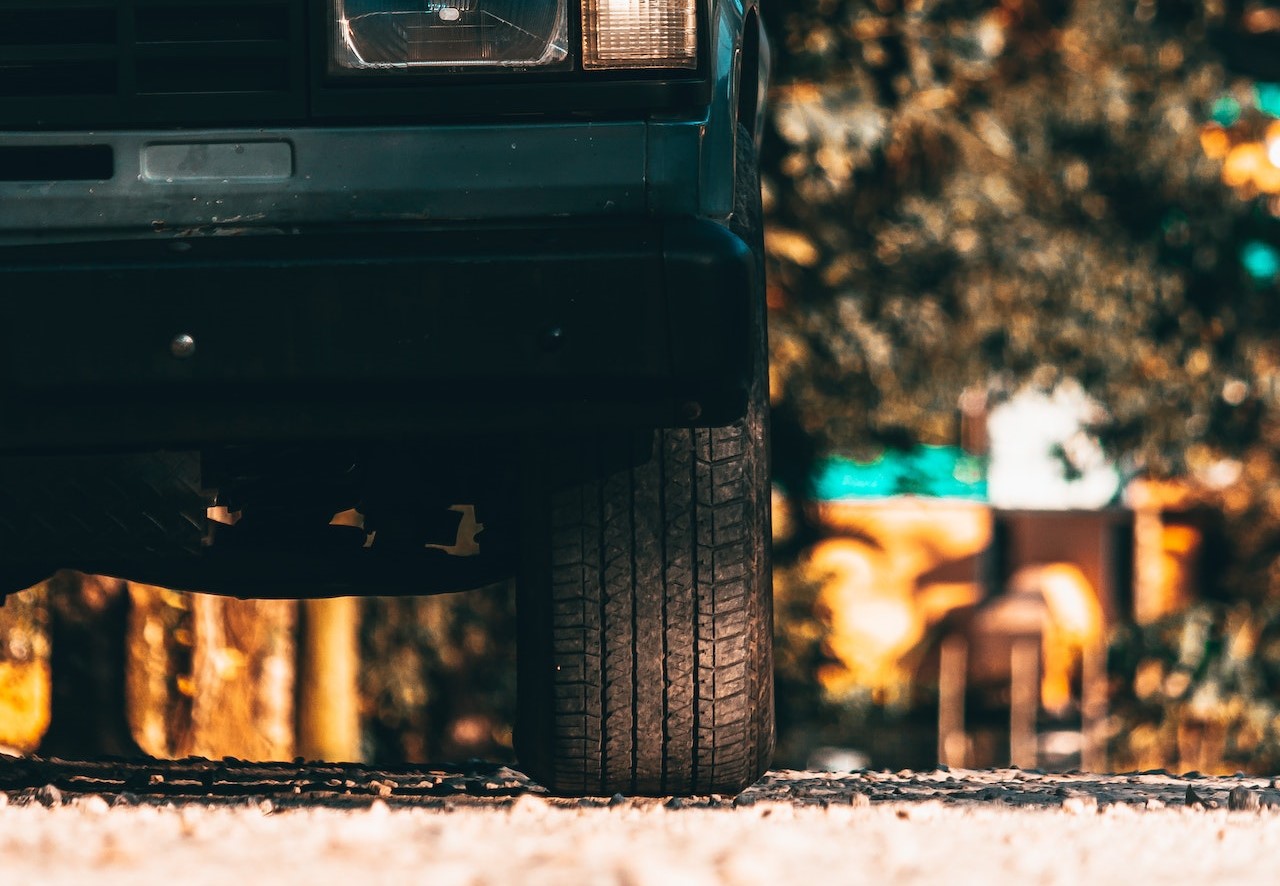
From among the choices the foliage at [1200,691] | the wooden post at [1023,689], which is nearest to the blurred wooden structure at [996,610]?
the wooden post at [1023,689]

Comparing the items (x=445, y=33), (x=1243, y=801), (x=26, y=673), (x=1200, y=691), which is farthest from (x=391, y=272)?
(x=1200, y=691)

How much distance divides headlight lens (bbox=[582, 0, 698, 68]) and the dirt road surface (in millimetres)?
1126

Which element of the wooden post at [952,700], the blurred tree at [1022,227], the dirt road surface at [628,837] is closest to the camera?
the dirt road surface at [628,837]

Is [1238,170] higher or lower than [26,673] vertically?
higher

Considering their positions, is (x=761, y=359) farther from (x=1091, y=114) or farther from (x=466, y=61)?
(x=1091, y=114)

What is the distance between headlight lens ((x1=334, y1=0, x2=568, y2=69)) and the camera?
119 inches

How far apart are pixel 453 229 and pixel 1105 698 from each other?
376 inches

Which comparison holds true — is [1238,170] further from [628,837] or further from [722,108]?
[628,837]

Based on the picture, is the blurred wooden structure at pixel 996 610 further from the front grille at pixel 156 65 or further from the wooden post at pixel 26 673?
the front grille at pixel 156 65

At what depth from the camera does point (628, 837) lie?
8.59 ft

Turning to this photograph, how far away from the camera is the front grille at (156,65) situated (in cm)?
301

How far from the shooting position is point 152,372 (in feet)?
9.51

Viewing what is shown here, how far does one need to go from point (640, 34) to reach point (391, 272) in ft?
1.78

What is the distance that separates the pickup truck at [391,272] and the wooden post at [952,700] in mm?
12098
